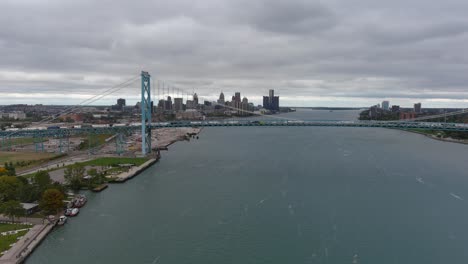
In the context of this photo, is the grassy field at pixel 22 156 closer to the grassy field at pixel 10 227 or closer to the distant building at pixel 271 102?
the grassy field at pixel 10 227

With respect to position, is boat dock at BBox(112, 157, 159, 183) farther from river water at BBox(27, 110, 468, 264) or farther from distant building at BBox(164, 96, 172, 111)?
distant building at BBox(164, 96, 172, 111)

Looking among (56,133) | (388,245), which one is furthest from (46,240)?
(56,133)

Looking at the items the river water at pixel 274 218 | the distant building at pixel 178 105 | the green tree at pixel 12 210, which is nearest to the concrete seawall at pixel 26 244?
the river water at pixel 274 218

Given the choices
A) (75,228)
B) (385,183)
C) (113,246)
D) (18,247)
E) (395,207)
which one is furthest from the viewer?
(385,183)

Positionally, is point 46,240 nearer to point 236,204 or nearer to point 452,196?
point 236,204

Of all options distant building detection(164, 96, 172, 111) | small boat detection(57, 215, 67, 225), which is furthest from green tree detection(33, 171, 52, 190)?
distant building detection(164, 96, 172, 111)

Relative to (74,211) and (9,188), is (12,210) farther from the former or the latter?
(9,188)

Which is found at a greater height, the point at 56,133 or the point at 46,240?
the point at 56,133
